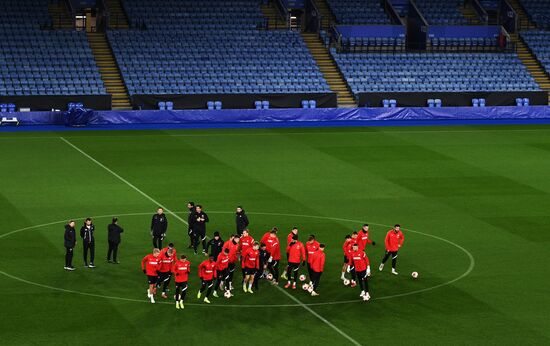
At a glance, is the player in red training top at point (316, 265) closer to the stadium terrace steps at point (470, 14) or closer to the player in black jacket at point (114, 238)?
the player in black jacket at point (114, 238)

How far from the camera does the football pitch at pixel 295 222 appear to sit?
2447 cm

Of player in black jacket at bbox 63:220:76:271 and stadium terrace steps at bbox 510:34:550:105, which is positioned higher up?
stadium terrace steps at bbox 510:34:550:105

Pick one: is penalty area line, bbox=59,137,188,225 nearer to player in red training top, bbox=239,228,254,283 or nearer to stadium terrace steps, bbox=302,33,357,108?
player in red training top, bbox=239,228,254,283

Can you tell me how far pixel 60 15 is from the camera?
2854 inches

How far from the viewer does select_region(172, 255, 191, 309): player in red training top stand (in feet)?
84.0

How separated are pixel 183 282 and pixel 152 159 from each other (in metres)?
23.2

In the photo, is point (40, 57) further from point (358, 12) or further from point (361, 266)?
point (361, 266)

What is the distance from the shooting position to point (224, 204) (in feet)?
126

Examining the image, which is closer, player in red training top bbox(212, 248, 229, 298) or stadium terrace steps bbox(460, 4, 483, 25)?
player in red training top bbox(212, 248, 229, 298)

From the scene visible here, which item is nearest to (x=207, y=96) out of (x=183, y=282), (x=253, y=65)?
(x=253, y=65)

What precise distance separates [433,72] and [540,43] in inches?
411

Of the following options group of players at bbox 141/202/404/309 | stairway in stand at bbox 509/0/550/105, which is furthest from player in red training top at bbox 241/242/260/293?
stairway in stand at bbox 509/0/550/105

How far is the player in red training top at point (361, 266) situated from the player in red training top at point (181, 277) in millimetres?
4151

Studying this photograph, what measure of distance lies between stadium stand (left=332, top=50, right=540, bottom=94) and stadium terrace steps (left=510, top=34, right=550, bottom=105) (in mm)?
777
